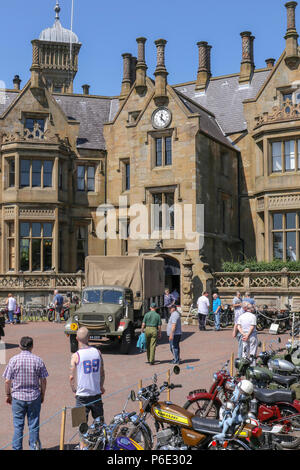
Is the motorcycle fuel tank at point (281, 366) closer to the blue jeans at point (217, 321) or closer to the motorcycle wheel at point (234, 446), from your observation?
the motorcycle wheel at point (234, 446)

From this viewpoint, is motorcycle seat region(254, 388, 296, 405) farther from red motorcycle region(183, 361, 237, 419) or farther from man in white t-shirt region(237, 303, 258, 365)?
man in white t-shirt region(237, 303, 258, 365)

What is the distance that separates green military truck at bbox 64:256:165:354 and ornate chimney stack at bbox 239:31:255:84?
17.6m

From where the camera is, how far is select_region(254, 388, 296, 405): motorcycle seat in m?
8.85

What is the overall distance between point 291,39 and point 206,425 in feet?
93.1

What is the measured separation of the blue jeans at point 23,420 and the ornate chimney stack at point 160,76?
83.0ft

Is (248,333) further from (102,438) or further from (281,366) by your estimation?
(102,438)

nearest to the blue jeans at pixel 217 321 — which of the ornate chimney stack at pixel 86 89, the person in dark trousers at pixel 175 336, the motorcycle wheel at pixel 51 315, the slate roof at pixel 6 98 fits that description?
the person in dark trousers at pixel 175 336

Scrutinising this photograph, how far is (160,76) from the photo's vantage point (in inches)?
1220

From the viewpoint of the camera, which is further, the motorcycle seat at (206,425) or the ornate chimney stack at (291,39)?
the ornate chimney stack at (291,39)

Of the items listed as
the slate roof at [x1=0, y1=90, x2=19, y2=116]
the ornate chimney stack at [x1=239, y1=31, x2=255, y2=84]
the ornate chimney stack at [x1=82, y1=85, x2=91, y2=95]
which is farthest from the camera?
the ornate chimney stack at [x1=82, y1=85, x2=91, y2=95]

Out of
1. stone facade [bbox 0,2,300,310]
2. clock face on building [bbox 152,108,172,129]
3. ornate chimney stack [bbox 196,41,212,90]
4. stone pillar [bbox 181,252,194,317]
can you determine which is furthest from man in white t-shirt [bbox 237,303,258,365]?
ornate chimney stack [bbox 196,41,212,90]

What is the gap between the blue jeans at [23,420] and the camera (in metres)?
7.44

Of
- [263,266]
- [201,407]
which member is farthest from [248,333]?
[263,266]
